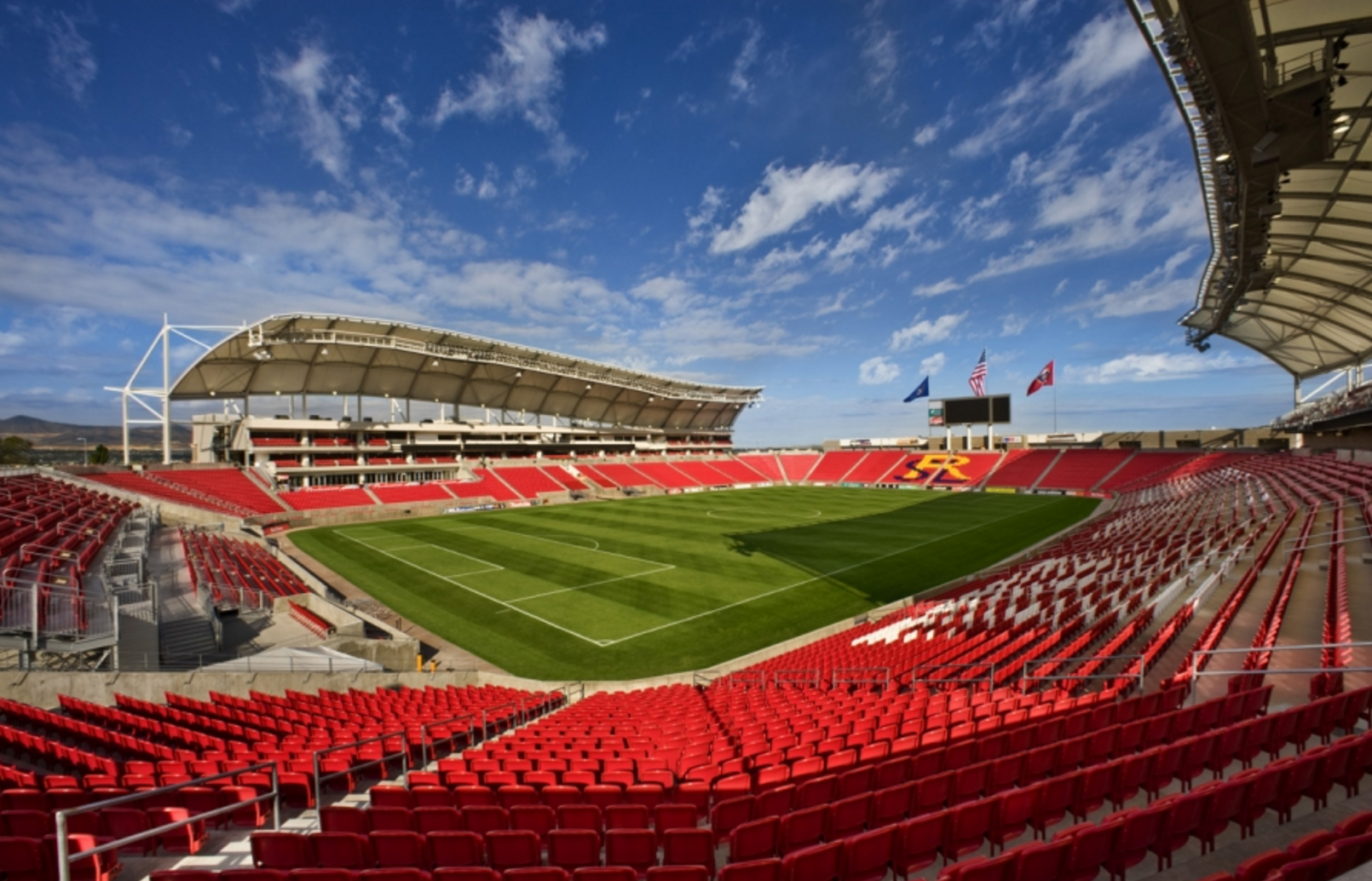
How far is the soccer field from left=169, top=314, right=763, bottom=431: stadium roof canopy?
15904mm

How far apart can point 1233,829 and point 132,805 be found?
10136mm

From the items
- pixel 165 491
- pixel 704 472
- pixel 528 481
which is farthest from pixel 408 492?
pixel 704 472

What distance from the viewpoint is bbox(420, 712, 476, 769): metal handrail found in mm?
7867

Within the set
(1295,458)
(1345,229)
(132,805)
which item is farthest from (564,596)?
(1295,458)

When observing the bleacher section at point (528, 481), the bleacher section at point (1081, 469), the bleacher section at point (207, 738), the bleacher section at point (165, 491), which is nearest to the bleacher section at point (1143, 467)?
the bleacher section at point (1081, 469)

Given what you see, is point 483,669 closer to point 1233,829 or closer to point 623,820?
point 623,820

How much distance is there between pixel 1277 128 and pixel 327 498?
180 feet

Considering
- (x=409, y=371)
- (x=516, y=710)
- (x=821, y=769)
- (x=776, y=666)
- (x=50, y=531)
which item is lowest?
(x=776, y=666)

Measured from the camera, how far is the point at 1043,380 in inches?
2147

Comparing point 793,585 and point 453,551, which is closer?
point 793,585

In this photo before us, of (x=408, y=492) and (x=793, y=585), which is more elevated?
(x=408, y=492)

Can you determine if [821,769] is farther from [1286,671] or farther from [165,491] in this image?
[165,491]

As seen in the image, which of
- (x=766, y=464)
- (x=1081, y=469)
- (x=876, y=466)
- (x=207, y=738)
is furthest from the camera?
(x=766, y=464)

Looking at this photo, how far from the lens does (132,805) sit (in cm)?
578
